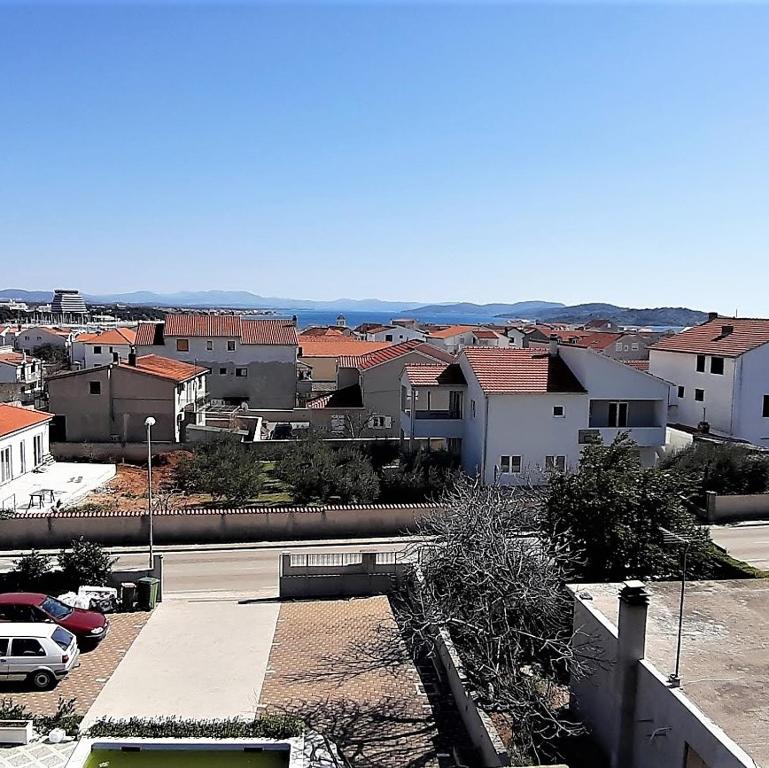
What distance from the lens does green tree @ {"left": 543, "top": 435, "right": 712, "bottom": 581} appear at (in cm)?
1861

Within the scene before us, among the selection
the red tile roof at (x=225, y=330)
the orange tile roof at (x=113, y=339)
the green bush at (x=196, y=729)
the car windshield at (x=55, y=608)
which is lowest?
the green bush at (x=196, y=729)

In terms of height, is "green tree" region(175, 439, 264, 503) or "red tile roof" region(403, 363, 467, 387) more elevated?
"red tile roof" region(403, 363, 467, 387)

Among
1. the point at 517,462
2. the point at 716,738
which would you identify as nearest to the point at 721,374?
the point at 517,462

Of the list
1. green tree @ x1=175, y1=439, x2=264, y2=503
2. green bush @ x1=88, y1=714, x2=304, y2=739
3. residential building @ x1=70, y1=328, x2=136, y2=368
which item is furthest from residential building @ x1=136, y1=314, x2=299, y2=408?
green bush @ x1=88, y1=714, x2=304, y2=739

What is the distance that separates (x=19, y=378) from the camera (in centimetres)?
7219

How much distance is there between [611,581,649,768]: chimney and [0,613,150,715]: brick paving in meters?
10.9

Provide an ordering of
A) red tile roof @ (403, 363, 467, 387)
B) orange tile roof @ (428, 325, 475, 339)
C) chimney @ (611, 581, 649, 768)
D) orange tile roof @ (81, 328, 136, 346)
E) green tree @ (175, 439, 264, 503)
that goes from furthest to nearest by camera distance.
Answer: orange tile roof @ (428, 325, 475, 339), orange tile roof @ (81, 328, 136, 346), red tile roof @ (403, 363, 467, 387), green tree @ (175, 439, 264, 503), chimney @ (611, 581, 649, 768)

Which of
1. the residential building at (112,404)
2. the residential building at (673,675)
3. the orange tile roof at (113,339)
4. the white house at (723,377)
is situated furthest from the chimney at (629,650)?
the orange tile roof at (113,339)

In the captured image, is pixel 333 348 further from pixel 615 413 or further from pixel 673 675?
pixel 673 675

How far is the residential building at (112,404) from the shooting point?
43031 millimetres

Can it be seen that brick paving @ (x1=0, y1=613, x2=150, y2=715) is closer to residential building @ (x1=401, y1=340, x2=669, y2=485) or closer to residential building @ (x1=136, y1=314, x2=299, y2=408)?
residential building @ (x1=401, y1=340, x2=669, y2=485)

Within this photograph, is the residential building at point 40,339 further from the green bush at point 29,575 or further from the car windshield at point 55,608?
the car windshield at point 55,608

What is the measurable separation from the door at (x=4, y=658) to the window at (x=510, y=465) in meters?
23.1

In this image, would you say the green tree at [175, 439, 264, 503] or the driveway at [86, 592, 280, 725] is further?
the green tree at [175, 439, 264, 503]
